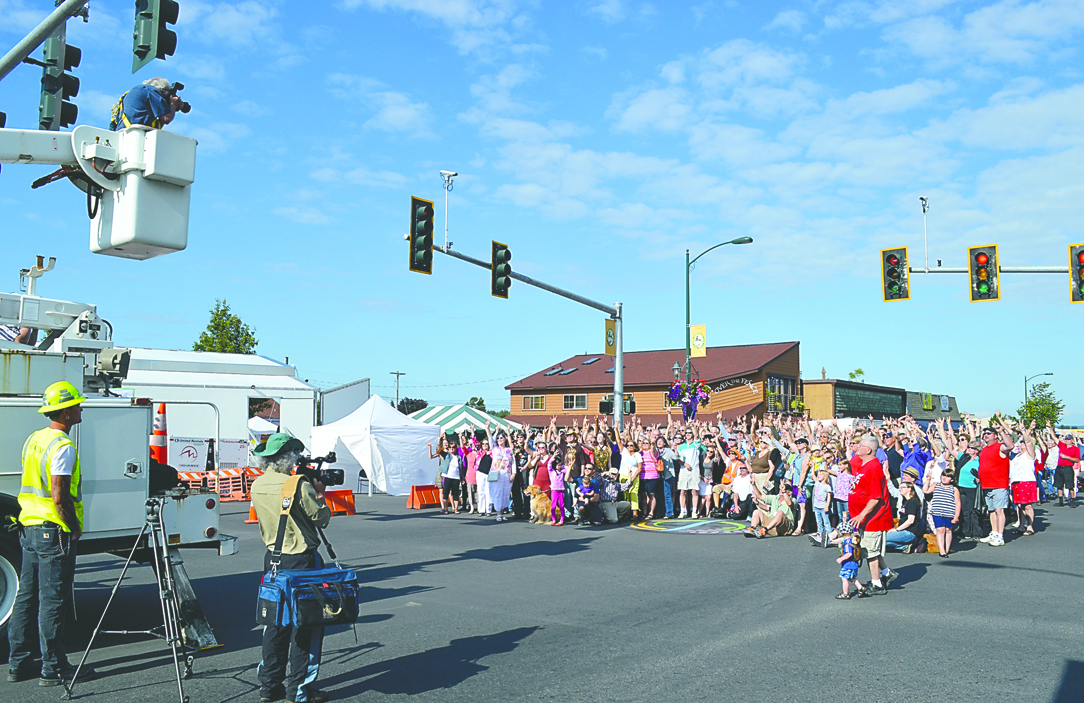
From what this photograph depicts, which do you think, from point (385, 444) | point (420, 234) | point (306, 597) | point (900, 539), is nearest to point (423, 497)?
point (385, 444)

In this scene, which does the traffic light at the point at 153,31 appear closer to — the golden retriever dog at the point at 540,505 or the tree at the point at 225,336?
the golden retriever dog at the point at 540,505

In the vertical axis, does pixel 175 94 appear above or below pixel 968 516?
above

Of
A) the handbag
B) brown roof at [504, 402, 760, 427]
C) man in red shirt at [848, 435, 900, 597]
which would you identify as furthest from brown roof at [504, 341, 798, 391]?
the handbag

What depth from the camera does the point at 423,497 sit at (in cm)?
2136

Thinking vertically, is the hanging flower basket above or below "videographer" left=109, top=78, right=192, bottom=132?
below

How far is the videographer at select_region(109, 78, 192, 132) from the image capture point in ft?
23.1

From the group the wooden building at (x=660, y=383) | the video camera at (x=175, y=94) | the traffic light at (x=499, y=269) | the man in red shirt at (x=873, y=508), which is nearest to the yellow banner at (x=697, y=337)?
the traffic light at (x=499, y=269)

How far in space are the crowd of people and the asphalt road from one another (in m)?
0.83

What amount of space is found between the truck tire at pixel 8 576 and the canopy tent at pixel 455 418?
18.8 meters

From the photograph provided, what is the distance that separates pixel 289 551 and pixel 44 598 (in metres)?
1.77

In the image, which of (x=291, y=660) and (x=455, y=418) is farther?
(x=455, y=418)

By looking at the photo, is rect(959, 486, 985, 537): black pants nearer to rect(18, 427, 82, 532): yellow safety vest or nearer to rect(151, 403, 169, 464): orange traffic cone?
rect(151, 403, 169, 464): orange traffic cone

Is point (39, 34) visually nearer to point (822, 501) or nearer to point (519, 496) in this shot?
point (822, 501)

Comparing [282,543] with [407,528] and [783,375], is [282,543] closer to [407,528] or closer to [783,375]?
[407,528]
